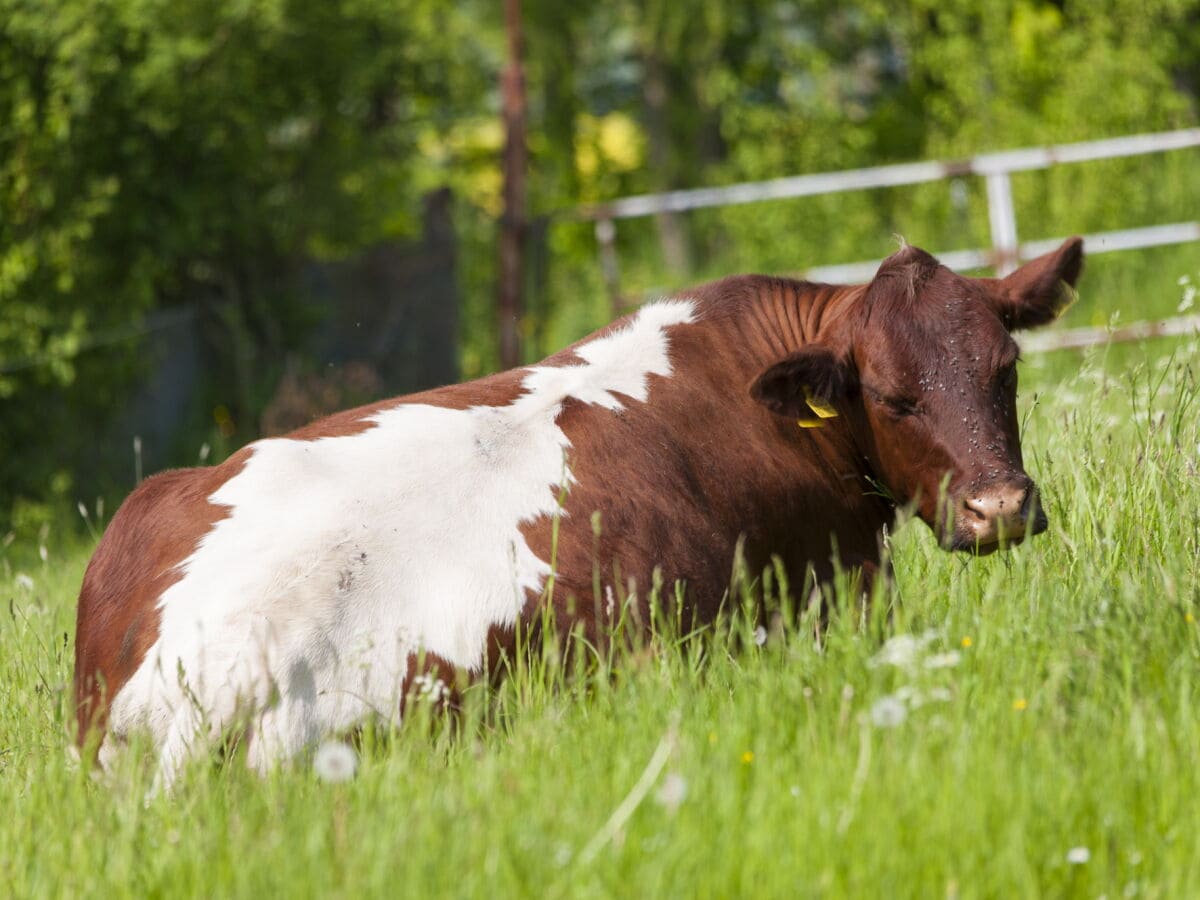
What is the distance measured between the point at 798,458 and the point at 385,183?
32.0ft

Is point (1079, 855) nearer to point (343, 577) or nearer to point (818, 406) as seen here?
point (343, 577)

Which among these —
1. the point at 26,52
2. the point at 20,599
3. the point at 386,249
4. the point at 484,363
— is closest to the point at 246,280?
the point at 386,249

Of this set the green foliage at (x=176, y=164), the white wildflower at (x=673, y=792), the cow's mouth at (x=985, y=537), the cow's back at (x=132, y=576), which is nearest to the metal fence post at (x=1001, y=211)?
the green foliage at (x=176, y=164)

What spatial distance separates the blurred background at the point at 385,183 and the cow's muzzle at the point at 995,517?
293 centimetres

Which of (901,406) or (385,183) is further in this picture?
(385,183)

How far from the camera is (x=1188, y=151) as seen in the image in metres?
14.8

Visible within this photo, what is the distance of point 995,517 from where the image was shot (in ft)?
13.5

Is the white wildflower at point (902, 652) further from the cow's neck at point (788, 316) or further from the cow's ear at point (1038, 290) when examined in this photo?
the cow's ear at point (1038, 290)

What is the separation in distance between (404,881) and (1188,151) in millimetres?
13987

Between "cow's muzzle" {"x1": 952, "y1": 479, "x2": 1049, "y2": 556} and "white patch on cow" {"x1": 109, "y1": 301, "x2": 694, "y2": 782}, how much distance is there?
1087 mm

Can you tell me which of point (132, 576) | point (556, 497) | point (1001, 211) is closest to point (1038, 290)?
point (556, 497)

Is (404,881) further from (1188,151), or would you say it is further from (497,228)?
(497,228)

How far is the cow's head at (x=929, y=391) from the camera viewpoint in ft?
13.9

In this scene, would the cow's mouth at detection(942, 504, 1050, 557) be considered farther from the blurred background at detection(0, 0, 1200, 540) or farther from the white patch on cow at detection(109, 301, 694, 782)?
the blurred background at detection(0, 0, 1200, 540)
